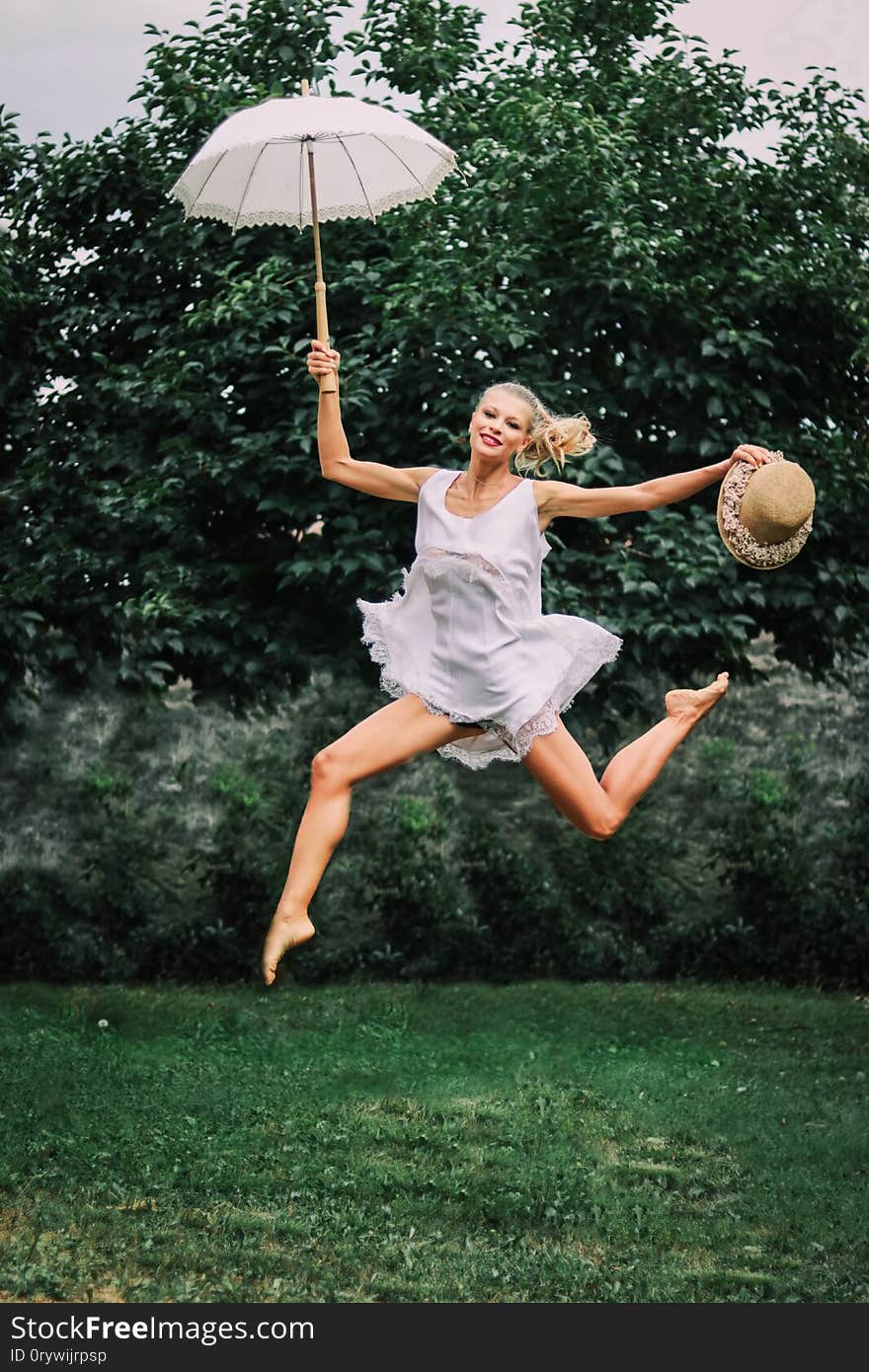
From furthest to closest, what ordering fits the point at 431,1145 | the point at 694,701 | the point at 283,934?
1. the point at 431,1145
2. the point at 694,701
3. the point at 283,934

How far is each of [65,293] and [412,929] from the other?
4.28 meters

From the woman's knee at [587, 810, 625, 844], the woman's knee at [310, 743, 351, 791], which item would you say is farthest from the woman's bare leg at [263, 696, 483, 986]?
the woman's knee at [587, 810, 625, 844]

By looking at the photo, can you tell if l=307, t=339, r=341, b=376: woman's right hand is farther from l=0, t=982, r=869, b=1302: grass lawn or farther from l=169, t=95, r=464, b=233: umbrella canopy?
l=0, t=982, r=869, b=1302: grass lawn

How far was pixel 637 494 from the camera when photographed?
422 cm

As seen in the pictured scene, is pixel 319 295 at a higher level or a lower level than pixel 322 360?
higher

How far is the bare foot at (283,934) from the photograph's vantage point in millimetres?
3914

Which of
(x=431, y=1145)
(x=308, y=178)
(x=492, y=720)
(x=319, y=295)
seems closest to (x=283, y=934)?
(x=492, y=720)

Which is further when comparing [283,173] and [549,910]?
[549,910]

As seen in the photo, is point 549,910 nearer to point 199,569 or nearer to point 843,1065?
point 843,1065

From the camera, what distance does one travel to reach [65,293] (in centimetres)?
934

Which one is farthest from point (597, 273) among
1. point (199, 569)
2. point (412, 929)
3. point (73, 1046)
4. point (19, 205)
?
point (73, 1046)

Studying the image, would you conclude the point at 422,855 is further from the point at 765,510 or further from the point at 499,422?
the point at 765,510

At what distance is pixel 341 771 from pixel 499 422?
991mm
